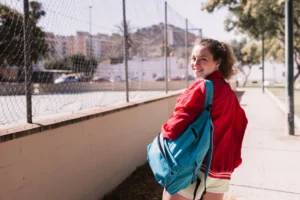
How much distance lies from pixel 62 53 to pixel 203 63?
238 cm

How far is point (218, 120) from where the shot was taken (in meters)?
1.98

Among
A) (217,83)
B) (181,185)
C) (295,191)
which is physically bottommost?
(295,191)

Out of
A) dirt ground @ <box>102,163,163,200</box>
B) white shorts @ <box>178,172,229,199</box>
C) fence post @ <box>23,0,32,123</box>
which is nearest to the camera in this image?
white shorts @ <box>178,172,229,199</box>

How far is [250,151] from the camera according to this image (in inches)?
233

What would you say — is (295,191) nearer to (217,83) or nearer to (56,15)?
(217,83)

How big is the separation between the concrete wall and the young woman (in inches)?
45.0

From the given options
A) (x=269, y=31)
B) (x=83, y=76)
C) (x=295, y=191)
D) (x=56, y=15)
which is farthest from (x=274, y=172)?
(x=269, y=31)

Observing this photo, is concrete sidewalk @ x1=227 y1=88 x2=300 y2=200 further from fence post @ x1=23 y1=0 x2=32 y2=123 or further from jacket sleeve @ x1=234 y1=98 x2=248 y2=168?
fence post @ x1=23 y1=0 x2=32 y2=123

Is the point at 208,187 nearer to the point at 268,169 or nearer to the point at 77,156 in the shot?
the point at 77,156

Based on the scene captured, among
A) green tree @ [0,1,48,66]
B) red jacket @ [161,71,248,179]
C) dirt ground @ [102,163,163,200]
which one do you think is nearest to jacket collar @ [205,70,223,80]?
red jacket @ [161,71,248,179]

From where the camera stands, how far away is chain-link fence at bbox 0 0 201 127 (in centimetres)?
286

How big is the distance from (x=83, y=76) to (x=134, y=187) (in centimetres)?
158

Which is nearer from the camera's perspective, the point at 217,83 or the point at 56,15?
the point at 217,83

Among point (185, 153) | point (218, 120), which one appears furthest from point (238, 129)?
point (185, 153)
